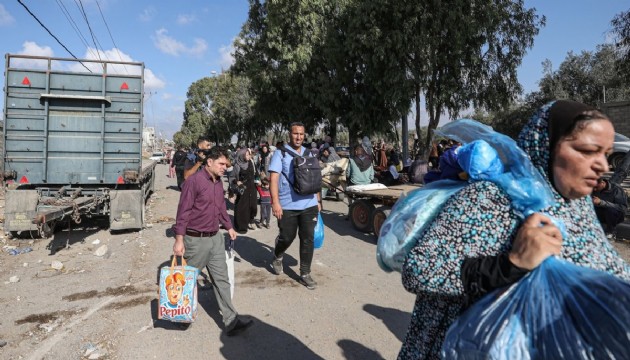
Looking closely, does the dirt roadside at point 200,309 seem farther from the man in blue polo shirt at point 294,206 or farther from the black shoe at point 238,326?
the man in blue polo shirt at point 294,206

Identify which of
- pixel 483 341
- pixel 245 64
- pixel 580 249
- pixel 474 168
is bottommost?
pixel 483 341

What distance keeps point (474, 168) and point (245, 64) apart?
81.4 feet

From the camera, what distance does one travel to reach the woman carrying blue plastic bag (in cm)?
119

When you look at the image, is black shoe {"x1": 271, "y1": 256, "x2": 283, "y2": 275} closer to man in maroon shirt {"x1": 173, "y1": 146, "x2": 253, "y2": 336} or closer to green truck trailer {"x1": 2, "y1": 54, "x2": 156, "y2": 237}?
man in maroon shirt {"x1": 173, "y1": 146, "x2": 253, "y2": 336}

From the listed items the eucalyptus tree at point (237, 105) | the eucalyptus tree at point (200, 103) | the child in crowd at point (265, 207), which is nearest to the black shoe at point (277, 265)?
the child in crowd at point (265, 207)

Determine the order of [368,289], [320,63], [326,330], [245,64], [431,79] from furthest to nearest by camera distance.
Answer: [245,64], [320,63], [431,79], [368,289], [326,330]

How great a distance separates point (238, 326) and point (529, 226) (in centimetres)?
316

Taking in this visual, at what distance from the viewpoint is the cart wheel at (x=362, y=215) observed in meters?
8.01

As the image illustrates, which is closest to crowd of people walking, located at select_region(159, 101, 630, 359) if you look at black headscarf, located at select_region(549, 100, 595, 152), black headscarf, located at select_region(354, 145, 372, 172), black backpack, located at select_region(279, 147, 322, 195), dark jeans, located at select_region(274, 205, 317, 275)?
black headscarf, located at select_region(549, 100, 595, 152)

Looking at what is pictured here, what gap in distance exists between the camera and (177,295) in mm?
3545

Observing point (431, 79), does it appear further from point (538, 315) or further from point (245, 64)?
point (538, 315)

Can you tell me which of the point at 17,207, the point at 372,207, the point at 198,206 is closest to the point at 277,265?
→ the point at 198,206

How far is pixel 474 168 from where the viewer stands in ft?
4.51

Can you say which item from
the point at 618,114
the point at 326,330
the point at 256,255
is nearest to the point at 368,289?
the point at 326,330
